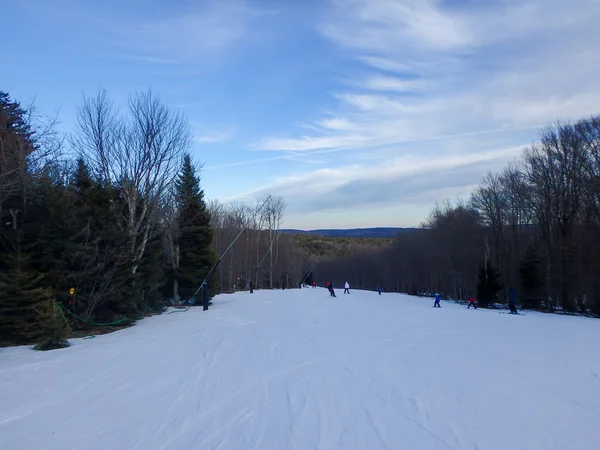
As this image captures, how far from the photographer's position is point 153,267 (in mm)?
22797

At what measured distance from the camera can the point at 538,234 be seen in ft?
145

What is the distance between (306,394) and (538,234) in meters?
43.8

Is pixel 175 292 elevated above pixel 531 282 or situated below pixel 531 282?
below

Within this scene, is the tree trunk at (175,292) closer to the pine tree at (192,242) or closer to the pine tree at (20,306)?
the pine tree at (192,242)

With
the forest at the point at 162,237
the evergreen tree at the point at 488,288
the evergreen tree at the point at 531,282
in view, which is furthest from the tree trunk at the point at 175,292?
the evergreen tree at the point at 531,282

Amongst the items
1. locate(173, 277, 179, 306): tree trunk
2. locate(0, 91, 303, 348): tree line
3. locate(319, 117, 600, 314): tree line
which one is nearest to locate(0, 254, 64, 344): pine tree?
locate(0, 91, 303, 348): tree line

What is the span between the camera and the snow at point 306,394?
540cm

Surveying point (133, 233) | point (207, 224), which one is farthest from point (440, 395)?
point (207, 224)

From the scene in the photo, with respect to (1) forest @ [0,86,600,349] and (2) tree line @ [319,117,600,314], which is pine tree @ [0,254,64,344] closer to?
(1) forest @ [0,86,600,349]

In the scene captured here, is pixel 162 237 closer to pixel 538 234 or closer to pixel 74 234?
pixel 74 234

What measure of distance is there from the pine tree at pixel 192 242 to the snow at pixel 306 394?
1801 centimetres

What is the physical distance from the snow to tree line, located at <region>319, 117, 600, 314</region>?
80.3ft

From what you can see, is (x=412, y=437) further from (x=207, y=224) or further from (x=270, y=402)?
(x=207, y=224)

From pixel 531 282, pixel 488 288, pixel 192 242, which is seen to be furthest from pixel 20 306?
pixel 531 282
